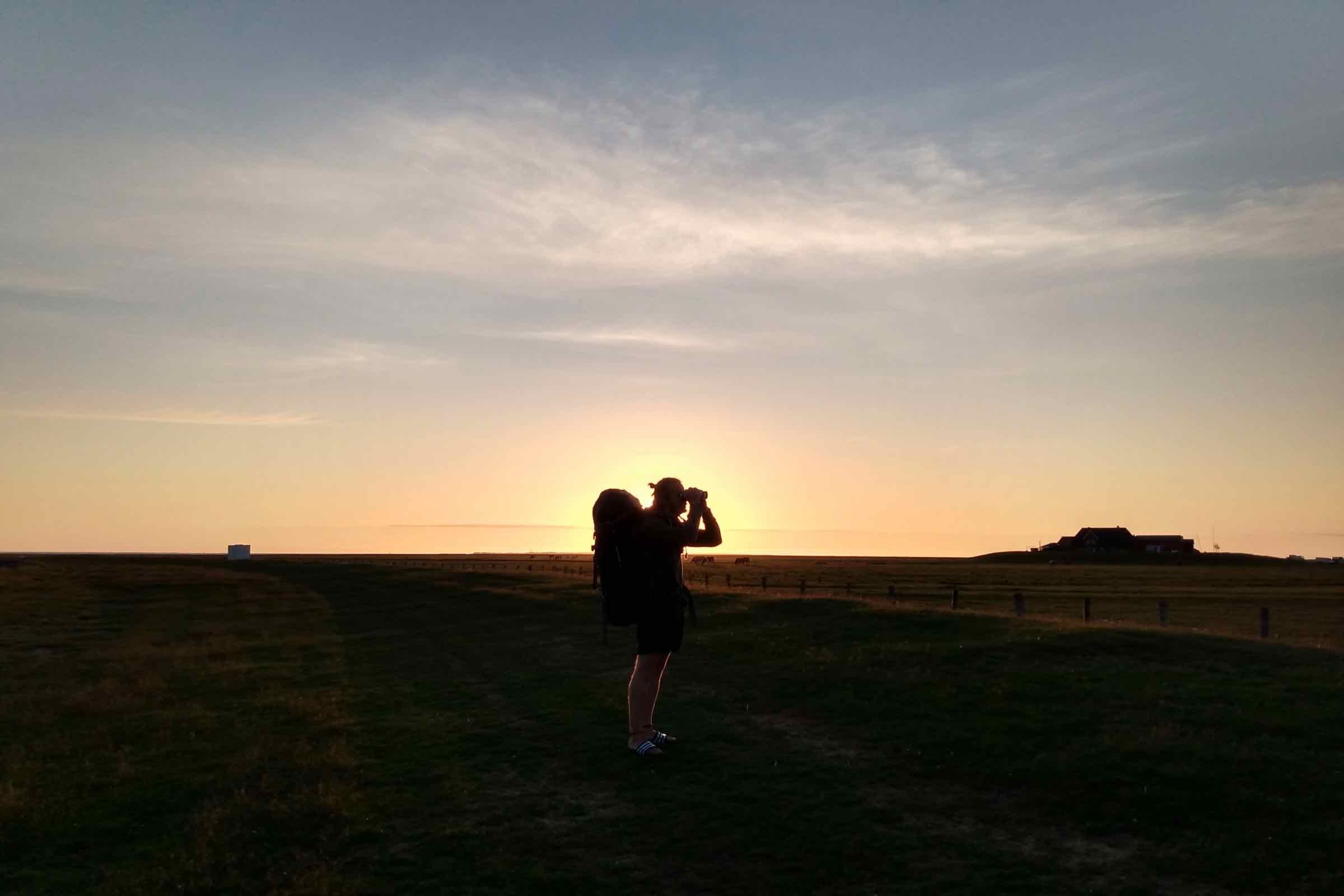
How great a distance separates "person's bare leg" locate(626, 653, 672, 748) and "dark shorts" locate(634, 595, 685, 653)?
0.15 metres

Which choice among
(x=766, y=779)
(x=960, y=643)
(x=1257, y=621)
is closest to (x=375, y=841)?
(x=766, y=779)

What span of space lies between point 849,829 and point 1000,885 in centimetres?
184

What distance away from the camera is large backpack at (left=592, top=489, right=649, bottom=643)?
11.9 meters

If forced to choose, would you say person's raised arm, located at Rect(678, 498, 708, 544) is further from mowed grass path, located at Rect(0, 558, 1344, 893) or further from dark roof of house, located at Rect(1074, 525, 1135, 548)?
dark roof of house, located at Rect(1074, 525, 1135, 548)

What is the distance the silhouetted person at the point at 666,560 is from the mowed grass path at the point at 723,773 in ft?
4.83

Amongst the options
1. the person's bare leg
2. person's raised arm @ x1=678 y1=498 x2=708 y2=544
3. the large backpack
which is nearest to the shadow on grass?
the person's bare leg

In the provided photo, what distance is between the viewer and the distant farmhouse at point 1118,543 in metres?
165

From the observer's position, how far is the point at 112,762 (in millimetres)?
14703

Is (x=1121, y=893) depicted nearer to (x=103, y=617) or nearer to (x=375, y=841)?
(x=375, y=841)

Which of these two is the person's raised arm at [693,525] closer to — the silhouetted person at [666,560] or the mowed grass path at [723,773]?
the silhouetted person at [666,560]

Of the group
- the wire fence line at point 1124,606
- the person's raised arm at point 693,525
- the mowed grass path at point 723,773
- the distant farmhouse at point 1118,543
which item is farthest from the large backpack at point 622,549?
the distant farmhouse at point 1118,543

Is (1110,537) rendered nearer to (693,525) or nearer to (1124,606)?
(1124,606)

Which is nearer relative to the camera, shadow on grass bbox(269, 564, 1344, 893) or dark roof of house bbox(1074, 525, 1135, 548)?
shadow on grass bbox(269, 564, 1344, 893)

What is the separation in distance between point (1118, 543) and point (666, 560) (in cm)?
17119
